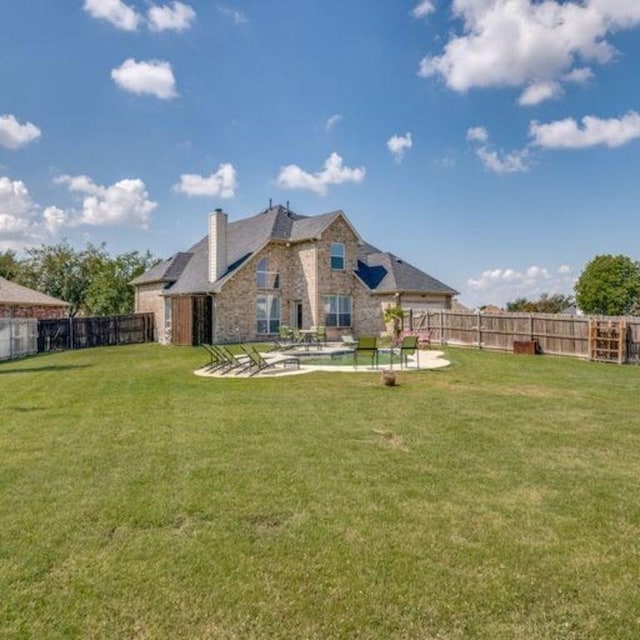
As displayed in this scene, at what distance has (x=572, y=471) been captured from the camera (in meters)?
5.89

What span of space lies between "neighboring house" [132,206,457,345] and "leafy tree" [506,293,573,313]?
27448 millimetres

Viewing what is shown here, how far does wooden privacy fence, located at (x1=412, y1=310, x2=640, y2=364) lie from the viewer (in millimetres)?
18906

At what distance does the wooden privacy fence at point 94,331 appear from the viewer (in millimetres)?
26125

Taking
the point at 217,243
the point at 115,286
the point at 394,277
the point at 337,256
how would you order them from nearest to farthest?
the point at 217,243 → the point at 337,256 → the point at 394,277 → the point at 115,286

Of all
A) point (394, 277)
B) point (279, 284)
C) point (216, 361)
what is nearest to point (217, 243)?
point (279, 284)

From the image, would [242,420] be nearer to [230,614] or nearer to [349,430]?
[349,430]

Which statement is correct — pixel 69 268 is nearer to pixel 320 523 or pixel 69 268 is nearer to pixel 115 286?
pixel 115 286

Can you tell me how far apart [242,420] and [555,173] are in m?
22.4

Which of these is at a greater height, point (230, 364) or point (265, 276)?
point (265, 276)

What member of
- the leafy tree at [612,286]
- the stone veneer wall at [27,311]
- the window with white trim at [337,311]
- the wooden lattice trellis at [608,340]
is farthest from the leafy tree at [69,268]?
→ the leafy tree at [612,286]

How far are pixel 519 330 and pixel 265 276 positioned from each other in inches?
547

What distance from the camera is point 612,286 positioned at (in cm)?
5559

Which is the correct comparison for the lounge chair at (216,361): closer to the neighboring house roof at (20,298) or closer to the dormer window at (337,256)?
the dormer window at (337,256)

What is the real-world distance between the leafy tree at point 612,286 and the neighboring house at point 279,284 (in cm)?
3378
